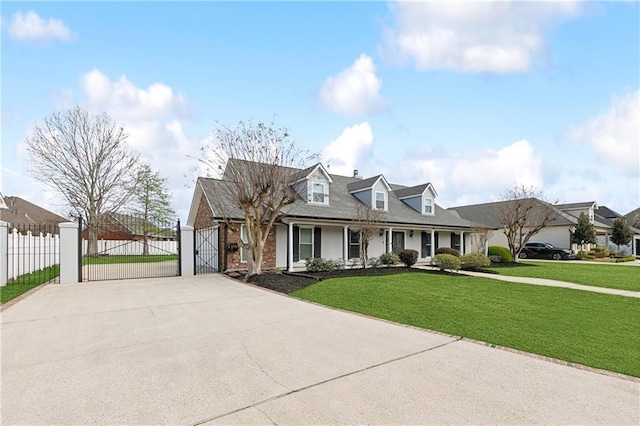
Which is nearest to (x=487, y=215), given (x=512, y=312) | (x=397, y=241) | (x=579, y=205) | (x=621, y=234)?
(x=579, y=205)

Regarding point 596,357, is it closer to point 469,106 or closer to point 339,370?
point 339,370

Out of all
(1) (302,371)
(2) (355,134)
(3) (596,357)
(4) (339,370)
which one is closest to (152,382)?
(1) (302,371)

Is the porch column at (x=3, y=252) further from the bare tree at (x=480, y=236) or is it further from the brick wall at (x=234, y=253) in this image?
the bare tree at (x=480, y=236)

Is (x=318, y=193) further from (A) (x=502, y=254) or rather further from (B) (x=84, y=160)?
(B) (x=84, y=160)

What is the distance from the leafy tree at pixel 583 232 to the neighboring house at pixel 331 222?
536 inches

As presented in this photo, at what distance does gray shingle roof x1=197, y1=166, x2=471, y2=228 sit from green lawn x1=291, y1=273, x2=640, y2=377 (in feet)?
19.0

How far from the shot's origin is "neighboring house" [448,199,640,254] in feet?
102

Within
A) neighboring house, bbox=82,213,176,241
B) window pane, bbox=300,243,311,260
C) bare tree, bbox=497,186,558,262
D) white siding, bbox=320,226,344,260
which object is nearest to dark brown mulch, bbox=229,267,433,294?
window pane, bbox=300,243,311,260

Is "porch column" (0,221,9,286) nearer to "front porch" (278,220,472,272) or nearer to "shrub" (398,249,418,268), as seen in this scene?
"front porch" (278,220,472,272)

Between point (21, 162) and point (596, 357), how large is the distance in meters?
32.6

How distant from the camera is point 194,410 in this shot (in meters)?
3.24

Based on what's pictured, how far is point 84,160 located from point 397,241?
960 inches

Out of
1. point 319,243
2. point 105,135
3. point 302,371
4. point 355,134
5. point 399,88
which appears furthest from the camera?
point 105,135

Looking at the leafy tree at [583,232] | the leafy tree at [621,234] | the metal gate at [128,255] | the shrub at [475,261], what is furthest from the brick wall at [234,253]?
the leafy tree at [621,234]
